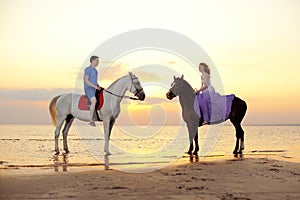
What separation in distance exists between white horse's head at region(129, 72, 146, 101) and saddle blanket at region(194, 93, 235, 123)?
2089 millimetres

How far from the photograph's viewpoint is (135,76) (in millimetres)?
12078

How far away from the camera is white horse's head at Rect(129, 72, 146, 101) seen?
11945mm

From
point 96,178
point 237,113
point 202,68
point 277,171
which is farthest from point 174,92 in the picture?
point 96,178

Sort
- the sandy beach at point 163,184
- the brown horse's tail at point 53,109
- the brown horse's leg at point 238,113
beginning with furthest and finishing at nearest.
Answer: the brown horse's tail at point 53,109, the brown horse's leg at point 238,113, the sandy beach at point 163,184

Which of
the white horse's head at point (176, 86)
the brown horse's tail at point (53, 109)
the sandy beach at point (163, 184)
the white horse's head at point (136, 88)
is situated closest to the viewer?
the sandy beach at point (163, 184)

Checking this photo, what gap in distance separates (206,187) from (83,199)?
2.40m

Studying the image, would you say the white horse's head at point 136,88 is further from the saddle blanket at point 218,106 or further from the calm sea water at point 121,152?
the saddle blanket at point 218,106

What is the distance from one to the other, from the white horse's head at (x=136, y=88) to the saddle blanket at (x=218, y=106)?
6.85 feet

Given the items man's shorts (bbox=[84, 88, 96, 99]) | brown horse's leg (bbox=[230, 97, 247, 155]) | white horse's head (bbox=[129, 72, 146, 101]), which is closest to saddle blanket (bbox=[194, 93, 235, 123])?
brown horse's leg (bbox=[230, 97, 247, 155])

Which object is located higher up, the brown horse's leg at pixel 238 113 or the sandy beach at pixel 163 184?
the brown horse's leg at pixel 238 113

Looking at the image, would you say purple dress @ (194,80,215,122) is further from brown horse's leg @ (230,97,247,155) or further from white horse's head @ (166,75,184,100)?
brown horse's leg @ (230,97,247,155)

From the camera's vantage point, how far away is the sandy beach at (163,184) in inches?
239

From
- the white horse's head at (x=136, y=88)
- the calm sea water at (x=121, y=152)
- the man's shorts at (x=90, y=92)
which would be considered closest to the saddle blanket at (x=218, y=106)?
the calm sea water at (x=121, y=152)

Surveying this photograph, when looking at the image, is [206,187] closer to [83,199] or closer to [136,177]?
[136,177]
